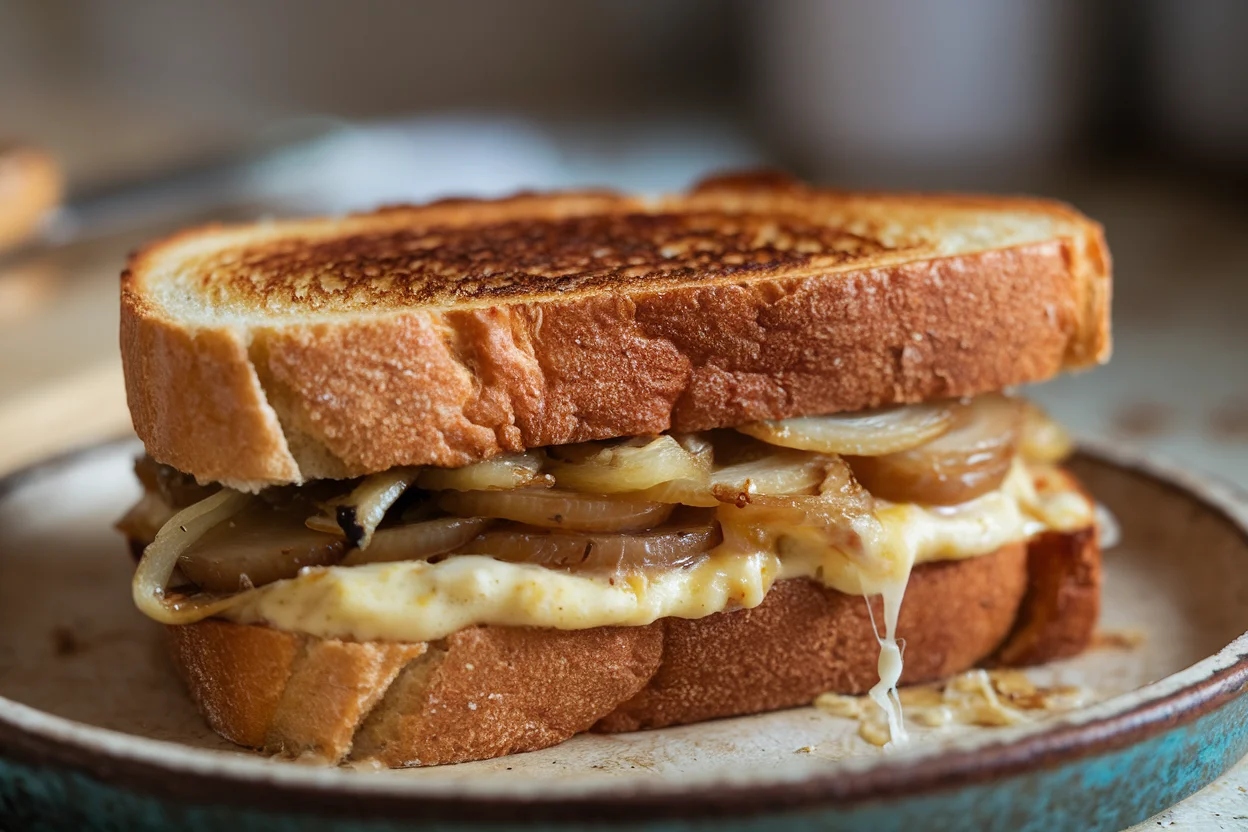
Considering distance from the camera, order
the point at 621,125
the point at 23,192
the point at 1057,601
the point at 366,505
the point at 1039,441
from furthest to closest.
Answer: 1. the point at 621,125
2. the point at 23,192
3. the point at 1039,441
4. the point at 1057,601
5. the point at 366,505

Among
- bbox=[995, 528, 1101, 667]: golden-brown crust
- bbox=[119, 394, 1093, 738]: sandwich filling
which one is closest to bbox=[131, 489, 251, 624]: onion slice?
bbox=[119, 394, 1093, 738]: sandwich filling

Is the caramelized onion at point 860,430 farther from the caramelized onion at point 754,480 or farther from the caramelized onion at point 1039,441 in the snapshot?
the caramelized onion at point 1039,441

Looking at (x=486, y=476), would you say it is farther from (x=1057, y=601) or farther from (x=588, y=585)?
(x=1057, y=601)

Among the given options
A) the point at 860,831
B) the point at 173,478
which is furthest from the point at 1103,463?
the point at 173,478

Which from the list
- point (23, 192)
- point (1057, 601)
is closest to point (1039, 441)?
point (1057, 601)

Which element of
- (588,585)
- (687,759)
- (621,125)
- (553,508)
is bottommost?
(621,125)

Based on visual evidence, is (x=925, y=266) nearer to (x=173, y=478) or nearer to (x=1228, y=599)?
(x=1228, y=599)

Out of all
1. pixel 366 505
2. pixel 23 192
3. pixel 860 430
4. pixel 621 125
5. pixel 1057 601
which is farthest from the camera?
pixel 621 125
